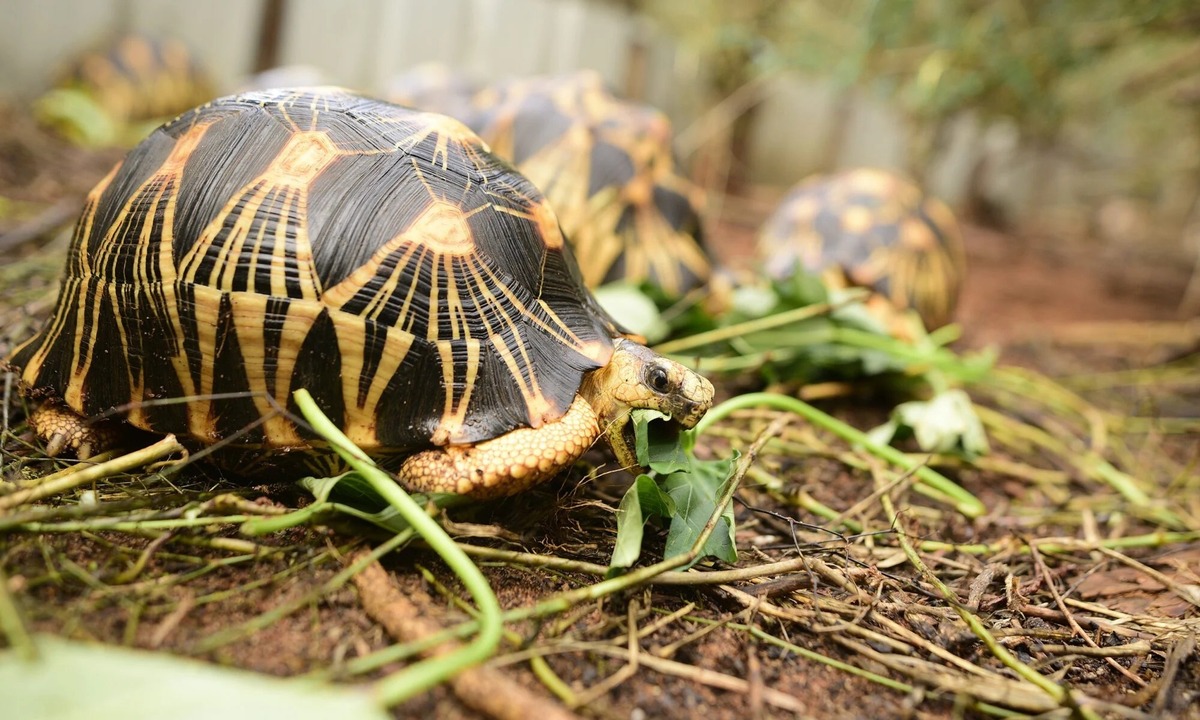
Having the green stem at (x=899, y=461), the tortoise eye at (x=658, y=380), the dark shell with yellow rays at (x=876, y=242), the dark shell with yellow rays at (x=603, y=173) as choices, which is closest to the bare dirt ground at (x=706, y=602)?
the green stem at (x=899, y=461)

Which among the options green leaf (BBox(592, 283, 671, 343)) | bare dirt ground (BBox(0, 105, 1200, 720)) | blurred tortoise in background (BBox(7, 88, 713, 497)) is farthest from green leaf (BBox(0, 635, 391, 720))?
green leaf (BBox(592, 283, 671, 343))

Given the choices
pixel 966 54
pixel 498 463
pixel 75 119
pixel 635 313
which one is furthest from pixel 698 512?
pixel 75 119

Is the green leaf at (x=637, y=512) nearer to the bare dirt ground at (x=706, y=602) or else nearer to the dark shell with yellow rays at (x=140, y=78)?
the bare dirt ground at (x=706, y=602)

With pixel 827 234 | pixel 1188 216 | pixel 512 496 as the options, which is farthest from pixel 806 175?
A: pixel 512 496

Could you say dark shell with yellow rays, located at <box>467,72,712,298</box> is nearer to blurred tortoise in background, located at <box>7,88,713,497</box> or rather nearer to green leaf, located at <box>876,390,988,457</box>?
green leaf, located at <box>876,390,988,457</box>

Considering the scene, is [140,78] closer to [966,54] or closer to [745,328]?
[745,328]

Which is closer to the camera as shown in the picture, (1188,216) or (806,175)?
(806,175)

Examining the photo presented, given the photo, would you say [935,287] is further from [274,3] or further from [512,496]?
[274,3]
